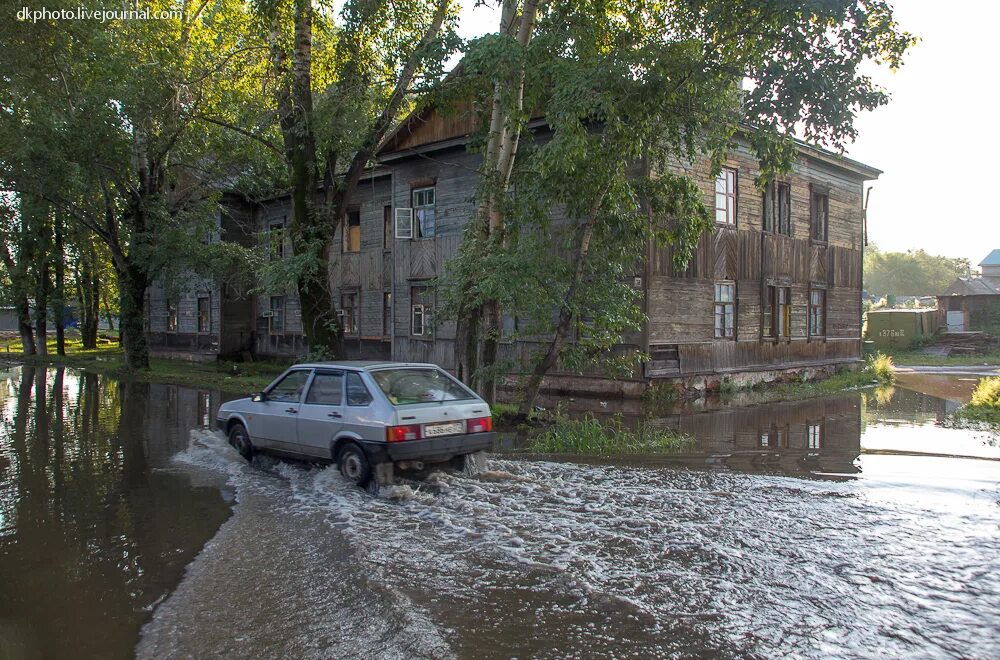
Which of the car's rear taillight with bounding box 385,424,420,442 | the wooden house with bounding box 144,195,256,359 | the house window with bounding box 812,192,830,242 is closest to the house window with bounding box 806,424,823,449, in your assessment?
the car's rear taillight with bounding box 385,424,420,442

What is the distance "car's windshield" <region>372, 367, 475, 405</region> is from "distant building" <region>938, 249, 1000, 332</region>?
37.3 m

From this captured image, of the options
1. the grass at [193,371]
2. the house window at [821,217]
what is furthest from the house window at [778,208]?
the grass at [193,371]

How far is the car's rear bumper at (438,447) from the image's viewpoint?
8102 millimetres

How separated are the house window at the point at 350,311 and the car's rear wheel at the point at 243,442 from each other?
16.3 meters

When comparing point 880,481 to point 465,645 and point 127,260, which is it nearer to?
point 465,645

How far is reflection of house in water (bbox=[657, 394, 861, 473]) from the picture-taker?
10.2 metres

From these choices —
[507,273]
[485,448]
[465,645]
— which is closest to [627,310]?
[507,273]

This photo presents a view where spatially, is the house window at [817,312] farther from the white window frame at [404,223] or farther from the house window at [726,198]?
the white window frame at [404,223]

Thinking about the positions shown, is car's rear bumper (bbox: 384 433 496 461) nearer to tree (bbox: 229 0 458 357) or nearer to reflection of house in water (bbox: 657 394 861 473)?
reflection of house in water (bbox: 657 394 861 473)

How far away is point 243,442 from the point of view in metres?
10.3

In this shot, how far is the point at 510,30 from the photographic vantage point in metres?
12.9

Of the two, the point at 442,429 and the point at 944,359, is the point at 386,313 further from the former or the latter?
the point at 944,359

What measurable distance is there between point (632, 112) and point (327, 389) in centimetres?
608

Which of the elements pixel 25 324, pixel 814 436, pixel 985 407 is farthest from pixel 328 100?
pixel 25 324
